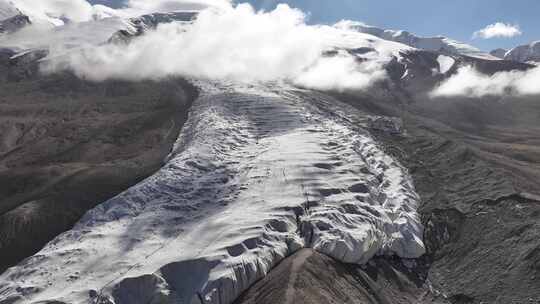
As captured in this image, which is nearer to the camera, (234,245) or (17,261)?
(234,245)

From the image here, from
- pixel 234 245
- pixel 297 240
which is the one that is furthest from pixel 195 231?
pixel 297 240

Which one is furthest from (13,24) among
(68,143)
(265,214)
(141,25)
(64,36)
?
(265,214)

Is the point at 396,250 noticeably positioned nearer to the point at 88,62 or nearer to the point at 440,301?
the point at 440,301

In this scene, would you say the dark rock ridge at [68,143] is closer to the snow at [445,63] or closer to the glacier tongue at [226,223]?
the glacier tongue at [226,223]

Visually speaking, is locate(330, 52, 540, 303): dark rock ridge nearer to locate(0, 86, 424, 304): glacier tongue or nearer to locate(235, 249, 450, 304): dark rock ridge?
locate(235, 249, 450, 304): dark rock ridge

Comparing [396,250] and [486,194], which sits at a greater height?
[486,194]

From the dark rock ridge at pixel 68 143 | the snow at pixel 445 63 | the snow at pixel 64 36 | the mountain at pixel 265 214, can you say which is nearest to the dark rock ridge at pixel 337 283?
the mountain at pixel 265 214

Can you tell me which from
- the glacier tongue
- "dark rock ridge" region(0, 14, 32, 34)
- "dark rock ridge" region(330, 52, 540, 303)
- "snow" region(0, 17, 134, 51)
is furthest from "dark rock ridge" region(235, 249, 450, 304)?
"dark rock ridge" region(0, 14, 32, 34)
